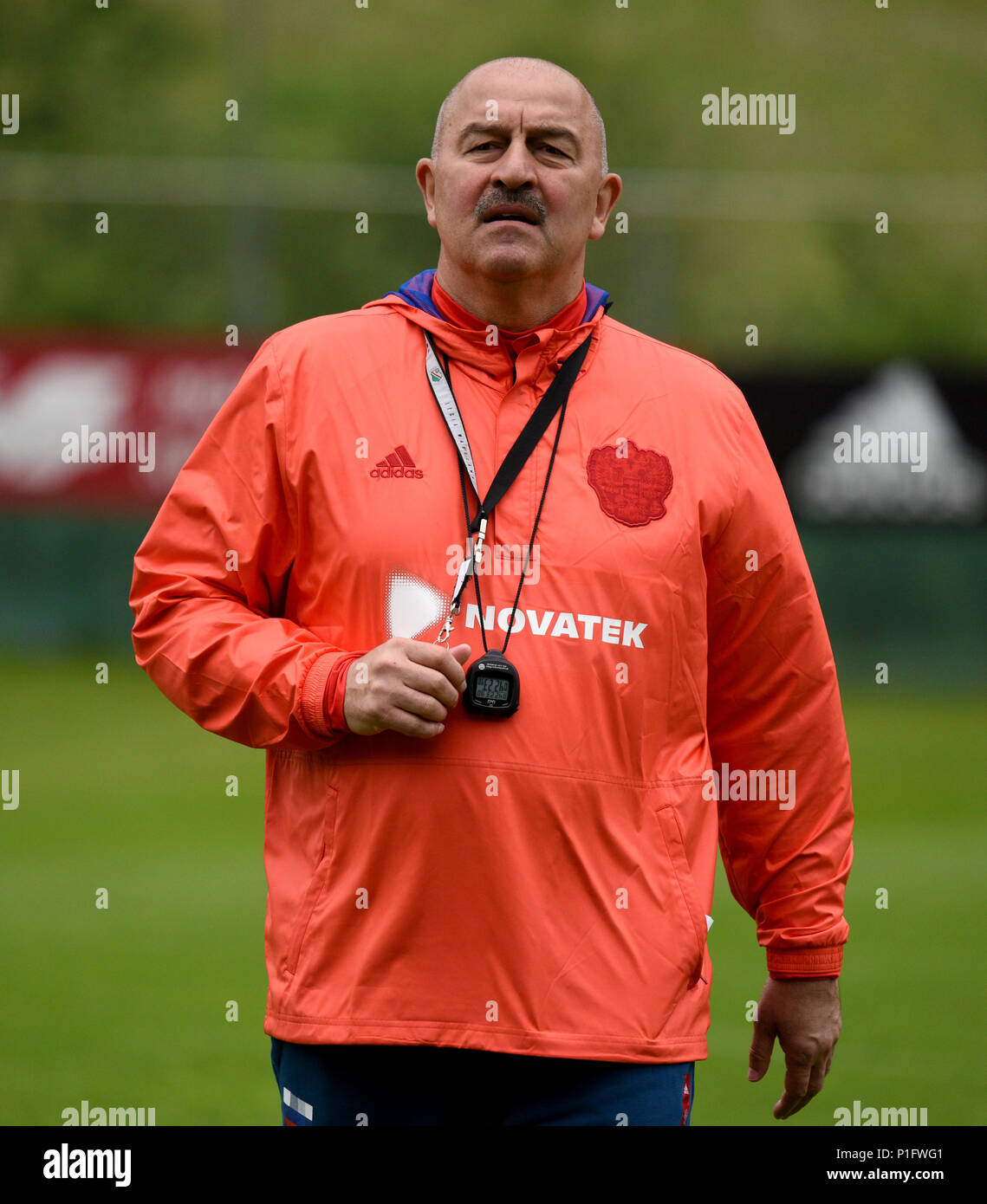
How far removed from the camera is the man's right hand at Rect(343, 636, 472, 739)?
2801mm

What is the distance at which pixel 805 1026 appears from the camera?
329 centimetres

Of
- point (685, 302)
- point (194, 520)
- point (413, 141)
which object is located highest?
point (413, 141)

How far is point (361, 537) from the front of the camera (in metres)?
2.98

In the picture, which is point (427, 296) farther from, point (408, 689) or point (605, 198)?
point (408, 689)

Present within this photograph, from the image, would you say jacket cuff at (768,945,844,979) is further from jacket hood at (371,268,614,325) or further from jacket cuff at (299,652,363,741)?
jacket hood at (371,268,614,325)

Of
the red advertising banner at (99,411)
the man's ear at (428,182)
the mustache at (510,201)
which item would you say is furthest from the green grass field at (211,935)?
the mustache at (510,201)

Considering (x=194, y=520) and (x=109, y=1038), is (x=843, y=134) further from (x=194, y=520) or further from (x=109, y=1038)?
(x=194, y=520)

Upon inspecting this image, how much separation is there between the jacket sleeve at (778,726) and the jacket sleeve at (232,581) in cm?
78

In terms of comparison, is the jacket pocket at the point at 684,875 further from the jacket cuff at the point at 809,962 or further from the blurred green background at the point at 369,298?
the blurred green background at the point at 369,298

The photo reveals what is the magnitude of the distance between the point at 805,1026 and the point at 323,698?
116 cm

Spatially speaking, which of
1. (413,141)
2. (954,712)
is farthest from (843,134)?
(954,712)

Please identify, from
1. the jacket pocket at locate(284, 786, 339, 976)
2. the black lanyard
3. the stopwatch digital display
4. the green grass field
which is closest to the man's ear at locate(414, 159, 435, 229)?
the black lanyard
